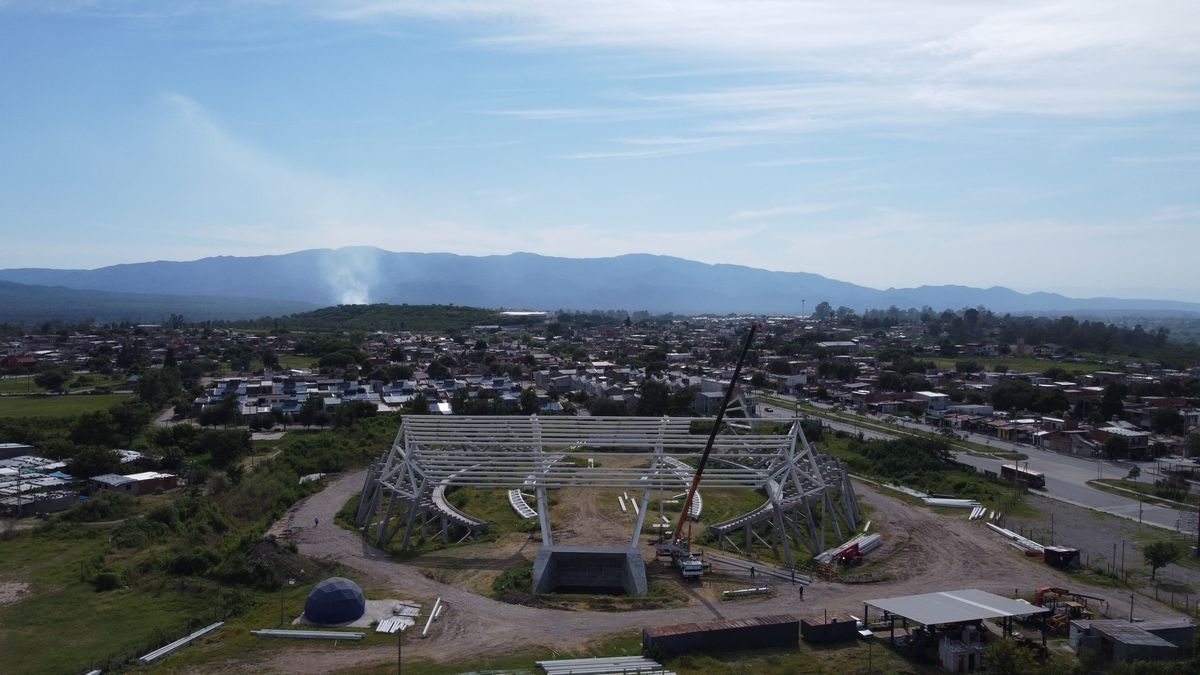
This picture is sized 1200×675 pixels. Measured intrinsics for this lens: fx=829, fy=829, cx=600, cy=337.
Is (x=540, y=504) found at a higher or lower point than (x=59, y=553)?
higher

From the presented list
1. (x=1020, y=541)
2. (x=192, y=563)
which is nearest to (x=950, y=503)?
(x=1020, y=541)

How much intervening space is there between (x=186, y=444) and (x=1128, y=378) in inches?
2365

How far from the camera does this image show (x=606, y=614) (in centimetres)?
1686

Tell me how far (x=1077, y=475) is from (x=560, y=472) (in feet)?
73.8

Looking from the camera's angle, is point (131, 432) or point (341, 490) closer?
point (341, 490)

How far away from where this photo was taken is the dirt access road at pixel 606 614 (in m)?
14.9

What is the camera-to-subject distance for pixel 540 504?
21844mm

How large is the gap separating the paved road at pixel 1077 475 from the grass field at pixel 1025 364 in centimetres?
3052

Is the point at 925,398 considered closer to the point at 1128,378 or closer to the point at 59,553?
the point at 1128,378

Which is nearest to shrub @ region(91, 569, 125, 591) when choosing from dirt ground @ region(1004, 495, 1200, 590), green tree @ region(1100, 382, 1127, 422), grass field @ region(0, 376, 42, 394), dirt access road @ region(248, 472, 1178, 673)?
dirt access road @ region(248, 472, 1178, 673)

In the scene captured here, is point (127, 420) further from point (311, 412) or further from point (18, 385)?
point (18, 385)

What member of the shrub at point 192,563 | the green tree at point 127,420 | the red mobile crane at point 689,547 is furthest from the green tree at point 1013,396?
the green tree at point 127,420

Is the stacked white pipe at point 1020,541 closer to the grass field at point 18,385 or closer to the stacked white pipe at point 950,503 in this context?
the stacked white pipe at point 950,503

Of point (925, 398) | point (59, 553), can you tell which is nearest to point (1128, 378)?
point (925, 398)
